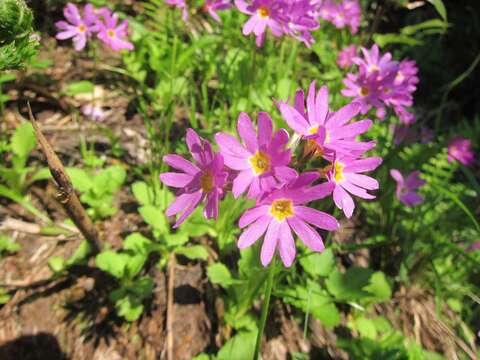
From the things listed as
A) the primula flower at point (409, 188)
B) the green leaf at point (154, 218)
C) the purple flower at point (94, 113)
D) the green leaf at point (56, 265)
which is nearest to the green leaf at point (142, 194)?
the green leaf at point (154, 218)

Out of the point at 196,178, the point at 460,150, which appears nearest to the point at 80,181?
the point at 196,178

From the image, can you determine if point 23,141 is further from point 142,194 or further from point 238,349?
point 238,349

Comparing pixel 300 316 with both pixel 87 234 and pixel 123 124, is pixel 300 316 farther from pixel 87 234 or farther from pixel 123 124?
pixel 123 124

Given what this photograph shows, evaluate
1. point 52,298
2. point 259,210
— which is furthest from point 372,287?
point 52,298

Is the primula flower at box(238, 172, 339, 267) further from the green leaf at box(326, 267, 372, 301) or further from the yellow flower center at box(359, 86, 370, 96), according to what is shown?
the yellow flower center at box(359, 86, 370, 96)

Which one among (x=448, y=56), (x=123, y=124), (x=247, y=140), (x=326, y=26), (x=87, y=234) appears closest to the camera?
(x=247, y=140)

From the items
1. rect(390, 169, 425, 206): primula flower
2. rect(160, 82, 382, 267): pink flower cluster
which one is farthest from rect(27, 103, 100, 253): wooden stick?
rect(390, 169, 425, 206): primula flower
